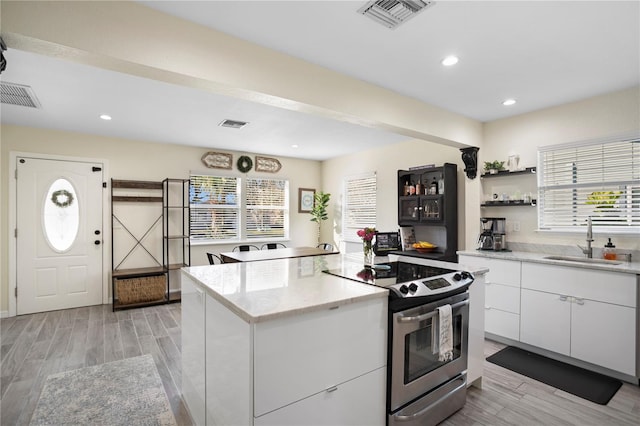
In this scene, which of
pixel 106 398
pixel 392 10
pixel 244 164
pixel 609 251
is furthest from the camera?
pixel 244 164

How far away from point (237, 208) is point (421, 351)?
485 cm

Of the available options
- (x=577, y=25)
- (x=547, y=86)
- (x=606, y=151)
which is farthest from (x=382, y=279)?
(x=606, y=151)

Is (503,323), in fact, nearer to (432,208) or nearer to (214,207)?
(432,208)

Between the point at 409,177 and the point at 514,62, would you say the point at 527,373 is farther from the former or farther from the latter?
the point at 409,177

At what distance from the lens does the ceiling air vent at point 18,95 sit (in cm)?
301

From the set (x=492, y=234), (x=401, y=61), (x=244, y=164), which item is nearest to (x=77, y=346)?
(x=244, y=164)

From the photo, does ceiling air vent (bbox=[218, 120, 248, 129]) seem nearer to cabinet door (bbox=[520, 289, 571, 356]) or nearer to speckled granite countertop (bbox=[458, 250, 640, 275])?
speckled granite countertop (bbox=[458, 250, 640, 275])

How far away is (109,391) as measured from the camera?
2488 millimetres

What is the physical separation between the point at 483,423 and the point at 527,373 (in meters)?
0.97

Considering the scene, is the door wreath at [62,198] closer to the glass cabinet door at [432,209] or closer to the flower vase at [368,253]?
the flower vase at [368,253]

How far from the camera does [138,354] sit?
3148 mm

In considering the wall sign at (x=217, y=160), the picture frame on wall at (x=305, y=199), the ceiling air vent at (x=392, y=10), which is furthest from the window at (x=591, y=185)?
the wall sign at (x=217, y=160)

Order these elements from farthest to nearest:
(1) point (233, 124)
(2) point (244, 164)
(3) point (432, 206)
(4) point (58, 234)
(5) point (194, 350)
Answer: (2) point (244, 164), (4) point (58, 234), (3) point (432, 206), (1) point (233, 124), (5) point (194, 350)

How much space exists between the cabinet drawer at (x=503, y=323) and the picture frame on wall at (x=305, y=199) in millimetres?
4232
